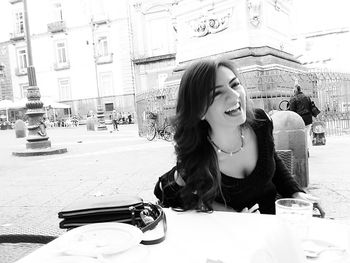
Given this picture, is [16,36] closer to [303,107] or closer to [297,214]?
[303,107]

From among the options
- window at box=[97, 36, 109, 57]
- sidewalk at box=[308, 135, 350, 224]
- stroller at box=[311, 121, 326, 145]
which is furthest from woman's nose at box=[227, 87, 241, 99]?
window at box=[97, 36, 109, 57]

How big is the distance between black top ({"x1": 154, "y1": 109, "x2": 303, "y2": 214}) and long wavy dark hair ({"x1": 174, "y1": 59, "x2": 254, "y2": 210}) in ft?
0.33

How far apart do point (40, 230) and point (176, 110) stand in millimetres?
2037

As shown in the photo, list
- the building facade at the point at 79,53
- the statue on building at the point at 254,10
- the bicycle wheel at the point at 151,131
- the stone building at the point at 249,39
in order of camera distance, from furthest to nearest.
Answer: the building facade at the point at 79,53
the bicycle wheel at the point at 151,131
the stone building at the point at 249,39
the statue on building at the point at 254,10

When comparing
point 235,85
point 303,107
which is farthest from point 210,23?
point 235,85

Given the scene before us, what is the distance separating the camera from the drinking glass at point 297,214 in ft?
5.15

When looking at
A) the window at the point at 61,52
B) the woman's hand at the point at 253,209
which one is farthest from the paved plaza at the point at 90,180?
the window at the point at 61,52

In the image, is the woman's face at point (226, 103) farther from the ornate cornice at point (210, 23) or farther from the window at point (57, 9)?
the window at point (57, 9)

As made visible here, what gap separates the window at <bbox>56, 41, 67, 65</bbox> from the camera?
34188 mm

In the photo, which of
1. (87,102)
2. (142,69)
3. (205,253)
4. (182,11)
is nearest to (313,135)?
(182,11)

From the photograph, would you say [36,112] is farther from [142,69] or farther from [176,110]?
[142,69]

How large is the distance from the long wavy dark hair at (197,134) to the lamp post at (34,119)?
8.44m

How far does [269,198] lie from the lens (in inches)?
85.0

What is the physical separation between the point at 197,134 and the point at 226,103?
24cm
